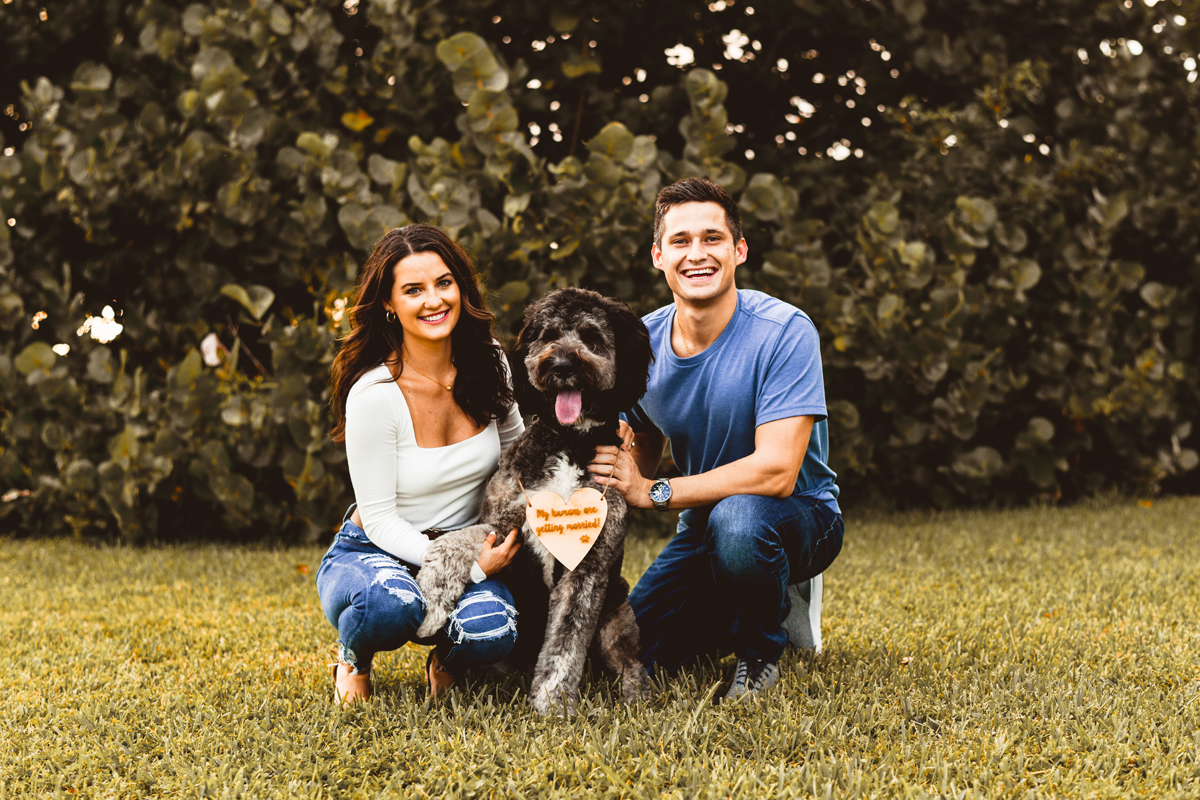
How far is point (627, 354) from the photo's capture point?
8.57 feet

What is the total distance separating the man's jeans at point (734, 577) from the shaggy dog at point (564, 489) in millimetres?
346

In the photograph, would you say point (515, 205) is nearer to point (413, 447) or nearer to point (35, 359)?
point (413, 447)

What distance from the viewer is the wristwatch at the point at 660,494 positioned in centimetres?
270

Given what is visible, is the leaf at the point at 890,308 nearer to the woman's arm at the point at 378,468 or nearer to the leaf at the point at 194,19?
the woman's arm at the point at 378,468

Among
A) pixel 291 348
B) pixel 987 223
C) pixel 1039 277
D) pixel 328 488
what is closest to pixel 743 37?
pixel 987 223

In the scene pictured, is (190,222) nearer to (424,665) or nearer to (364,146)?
(364,146)

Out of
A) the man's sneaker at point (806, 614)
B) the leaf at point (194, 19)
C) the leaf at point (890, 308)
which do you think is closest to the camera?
the man's sneaker at point (806, 614)

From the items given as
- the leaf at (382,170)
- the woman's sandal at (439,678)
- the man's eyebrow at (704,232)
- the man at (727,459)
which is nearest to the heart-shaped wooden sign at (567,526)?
the man at (727,459)

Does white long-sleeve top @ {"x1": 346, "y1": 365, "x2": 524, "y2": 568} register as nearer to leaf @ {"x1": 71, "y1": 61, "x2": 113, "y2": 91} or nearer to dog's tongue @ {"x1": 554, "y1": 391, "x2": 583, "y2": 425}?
dog's tongue @ {"x1": 554, "y1": 391, "x2": 583, "y2": 425}

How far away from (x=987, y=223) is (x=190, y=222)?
4.99 meters

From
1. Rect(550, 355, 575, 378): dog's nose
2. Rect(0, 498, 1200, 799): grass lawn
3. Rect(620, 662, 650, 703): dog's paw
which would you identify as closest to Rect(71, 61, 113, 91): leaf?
Rect(0, 498, 1200, 799): grass lawn

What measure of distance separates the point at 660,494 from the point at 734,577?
1.14 feet

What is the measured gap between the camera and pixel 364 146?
5.55m

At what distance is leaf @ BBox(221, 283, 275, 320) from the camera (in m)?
5.00
